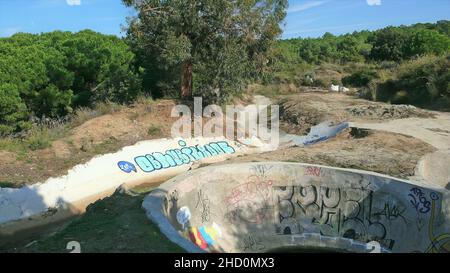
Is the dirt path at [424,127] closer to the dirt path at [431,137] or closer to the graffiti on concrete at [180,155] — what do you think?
the dirt path at [431,137]

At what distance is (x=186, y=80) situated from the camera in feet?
90.3

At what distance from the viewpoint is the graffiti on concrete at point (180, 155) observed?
69.5ft

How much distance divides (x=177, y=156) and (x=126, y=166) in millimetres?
2891

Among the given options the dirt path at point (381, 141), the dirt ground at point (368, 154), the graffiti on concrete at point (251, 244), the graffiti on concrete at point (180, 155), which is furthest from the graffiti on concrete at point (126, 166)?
the graffiti on concrete at point (251, 244)

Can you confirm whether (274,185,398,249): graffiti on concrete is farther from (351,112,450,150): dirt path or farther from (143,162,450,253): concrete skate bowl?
(351,112,450,150): dirt path

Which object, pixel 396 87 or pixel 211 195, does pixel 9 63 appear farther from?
pixel 396 87

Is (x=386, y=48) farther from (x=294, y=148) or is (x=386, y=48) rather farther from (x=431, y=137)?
(x=294, y=148)

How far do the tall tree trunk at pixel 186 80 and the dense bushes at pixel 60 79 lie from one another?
305 centimetres

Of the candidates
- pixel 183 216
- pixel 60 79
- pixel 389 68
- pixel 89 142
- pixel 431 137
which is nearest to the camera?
pixel 183 216

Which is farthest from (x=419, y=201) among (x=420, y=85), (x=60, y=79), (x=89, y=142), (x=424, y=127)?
(x=420, y=85)

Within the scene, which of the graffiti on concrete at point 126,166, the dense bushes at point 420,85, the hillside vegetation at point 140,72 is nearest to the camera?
the graffiti on concrete at point 126,166

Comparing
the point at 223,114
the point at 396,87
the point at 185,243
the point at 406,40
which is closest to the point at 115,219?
the point at 185,243

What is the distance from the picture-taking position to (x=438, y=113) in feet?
97.2

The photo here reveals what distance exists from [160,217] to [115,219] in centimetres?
129
